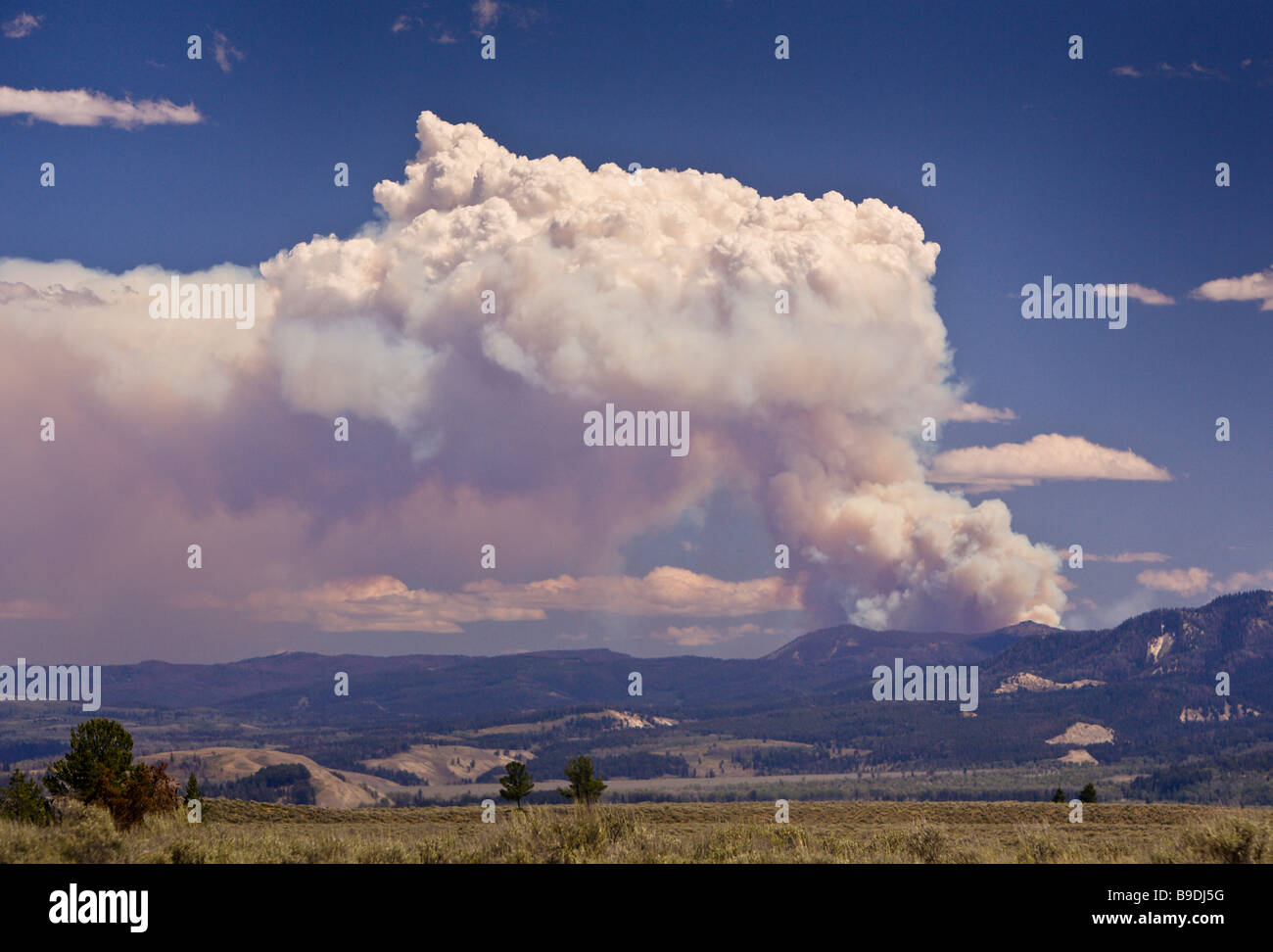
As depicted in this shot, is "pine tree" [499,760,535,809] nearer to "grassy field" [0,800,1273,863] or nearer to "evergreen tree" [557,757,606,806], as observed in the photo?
"evergreen tree" [557,757,606,806]

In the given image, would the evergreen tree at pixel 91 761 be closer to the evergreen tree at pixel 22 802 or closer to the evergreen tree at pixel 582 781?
the evergreen tree at pixel 22 802

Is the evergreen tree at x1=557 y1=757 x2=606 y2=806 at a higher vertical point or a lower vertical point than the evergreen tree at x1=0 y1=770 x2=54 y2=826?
lower

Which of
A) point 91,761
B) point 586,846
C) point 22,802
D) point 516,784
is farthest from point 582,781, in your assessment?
point 586,846

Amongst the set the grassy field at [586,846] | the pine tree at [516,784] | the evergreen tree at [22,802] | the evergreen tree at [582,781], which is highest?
the grassy field at [586,846]

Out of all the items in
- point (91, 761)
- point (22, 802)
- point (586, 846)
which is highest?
point (586, 846)

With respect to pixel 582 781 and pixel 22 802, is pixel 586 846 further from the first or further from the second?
pixel 582 781

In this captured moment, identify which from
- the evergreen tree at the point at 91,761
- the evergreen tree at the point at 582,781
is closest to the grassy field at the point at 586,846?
the evergreen tree at the point at 91,761

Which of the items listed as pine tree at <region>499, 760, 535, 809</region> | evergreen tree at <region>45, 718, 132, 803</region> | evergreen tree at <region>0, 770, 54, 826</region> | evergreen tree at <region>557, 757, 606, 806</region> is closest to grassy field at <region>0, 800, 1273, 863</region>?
evergreen tree at <region>0, 770, 54, 826</region>

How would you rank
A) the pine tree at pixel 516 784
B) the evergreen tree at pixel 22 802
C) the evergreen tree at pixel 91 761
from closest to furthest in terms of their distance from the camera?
1. the evergreen tree at pixel 22 802
2. the evergreen tree at pixel 91 761
3. the pine tree at pixel 516 784

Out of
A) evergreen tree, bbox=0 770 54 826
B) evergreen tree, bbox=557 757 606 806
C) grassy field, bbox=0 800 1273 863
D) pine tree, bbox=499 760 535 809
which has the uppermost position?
grassy field, bbox=0 800 1273 863
